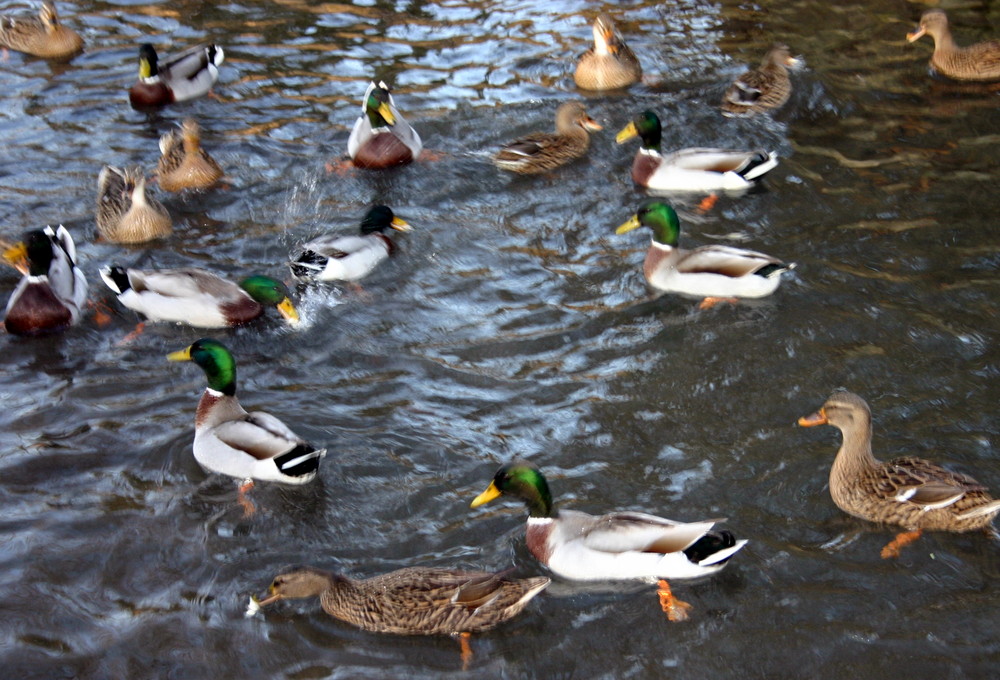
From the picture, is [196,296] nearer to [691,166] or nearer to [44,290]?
[44,290]

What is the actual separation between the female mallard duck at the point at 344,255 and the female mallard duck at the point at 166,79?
365 cm

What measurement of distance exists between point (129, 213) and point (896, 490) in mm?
6314

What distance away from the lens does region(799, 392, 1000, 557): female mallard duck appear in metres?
5.22

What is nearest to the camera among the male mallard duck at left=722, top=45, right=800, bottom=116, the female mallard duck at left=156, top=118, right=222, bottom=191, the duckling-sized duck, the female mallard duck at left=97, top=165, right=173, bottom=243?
the duckling-sized duck

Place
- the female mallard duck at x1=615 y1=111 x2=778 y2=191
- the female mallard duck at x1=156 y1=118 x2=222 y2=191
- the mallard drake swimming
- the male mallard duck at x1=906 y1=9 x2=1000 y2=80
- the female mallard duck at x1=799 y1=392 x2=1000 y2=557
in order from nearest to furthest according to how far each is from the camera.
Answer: the female mallard duck at x1=799 y1=392 x2=1000 y2=557
the mallard drake swimming
the female mallard duck at x1=615 y1=111 x2=778 y2=191
the female mallard duck at x1=156 y1=118 x2=222 y2=191
the male mallard duck at x1=906 y1=9 x2=1000 y2=80

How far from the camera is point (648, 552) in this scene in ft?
16.5

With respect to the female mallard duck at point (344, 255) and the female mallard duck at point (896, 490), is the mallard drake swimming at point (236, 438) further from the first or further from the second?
the female mallard duck at point (896, 490)

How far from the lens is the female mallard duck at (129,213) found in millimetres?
8477

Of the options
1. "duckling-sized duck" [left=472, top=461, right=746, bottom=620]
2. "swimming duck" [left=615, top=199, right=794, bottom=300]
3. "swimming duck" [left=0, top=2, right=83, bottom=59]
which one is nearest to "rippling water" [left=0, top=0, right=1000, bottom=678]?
"duckling-sized duck" [left=472, top=461, right=746, bottom=620]

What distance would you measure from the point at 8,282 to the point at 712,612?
625 cm

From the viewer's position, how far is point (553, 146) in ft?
30.8

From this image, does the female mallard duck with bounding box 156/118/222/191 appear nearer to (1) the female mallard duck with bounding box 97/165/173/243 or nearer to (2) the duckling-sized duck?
(1) the female mallard duck with bounding box 97/165/173/243

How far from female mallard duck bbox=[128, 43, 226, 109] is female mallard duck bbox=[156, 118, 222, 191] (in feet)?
5.27

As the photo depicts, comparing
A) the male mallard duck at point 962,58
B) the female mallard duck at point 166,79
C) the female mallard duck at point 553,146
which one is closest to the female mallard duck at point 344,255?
the female mallard duck at point 553,146
